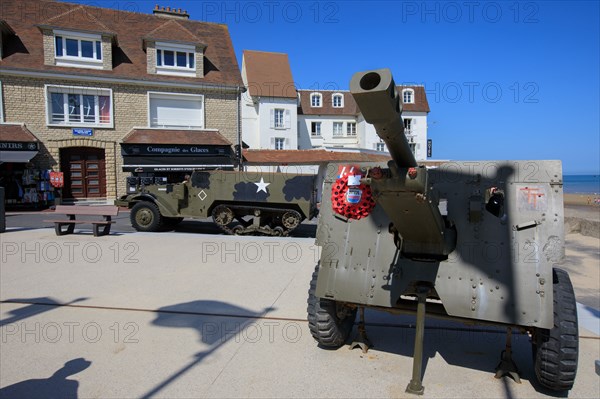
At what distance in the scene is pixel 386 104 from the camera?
1.96 meters

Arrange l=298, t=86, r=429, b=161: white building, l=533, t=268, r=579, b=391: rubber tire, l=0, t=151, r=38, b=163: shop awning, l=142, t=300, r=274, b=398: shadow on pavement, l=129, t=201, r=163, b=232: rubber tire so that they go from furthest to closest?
l=298, t=86, r=429, b=161: white building < l=0, t=151, r=38, b=163: shop awning < l=129, t=201, r=163, b=232: rubber tire < l=142, t=300, r=274, b=398: shadow on pavement < l=533, t=268, r=579, b=391: rubber tire

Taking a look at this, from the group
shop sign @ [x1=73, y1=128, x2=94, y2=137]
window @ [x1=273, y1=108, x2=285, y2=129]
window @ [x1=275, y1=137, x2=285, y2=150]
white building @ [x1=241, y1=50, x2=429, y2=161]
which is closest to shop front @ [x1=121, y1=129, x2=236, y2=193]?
shop sign @ [x1=73, y1=128, x2=94, y2=137]

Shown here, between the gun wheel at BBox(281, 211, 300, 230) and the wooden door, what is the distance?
1224 cm

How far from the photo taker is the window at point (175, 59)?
20.1m

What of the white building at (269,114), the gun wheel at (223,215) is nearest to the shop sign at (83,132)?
the gun wheel at (223,215)

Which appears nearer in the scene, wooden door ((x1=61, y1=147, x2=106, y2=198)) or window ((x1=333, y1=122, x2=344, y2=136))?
wooden door ((x1=61, y1=147, x2=106, y2=198))

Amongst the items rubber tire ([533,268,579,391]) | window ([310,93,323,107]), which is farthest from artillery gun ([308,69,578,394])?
window ([310,93,323,107])

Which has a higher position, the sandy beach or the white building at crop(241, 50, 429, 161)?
the white building at crop(241, 50, 429, 161)

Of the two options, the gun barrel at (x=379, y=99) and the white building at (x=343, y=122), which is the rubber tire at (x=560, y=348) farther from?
the white building at (x=343, y=122)

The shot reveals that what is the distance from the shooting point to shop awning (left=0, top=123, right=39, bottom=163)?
1661cm

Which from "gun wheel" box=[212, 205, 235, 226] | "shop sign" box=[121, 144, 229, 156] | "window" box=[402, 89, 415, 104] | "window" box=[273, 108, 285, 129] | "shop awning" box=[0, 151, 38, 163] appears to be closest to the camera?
"gun wheel" box=[212, 205, 235, 226]

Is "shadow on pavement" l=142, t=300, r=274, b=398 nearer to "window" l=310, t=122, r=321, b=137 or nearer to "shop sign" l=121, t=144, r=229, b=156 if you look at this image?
"shop sign" l=121, t=144, r=229, b=156

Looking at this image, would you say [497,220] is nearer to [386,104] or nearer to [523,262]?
[523,262]

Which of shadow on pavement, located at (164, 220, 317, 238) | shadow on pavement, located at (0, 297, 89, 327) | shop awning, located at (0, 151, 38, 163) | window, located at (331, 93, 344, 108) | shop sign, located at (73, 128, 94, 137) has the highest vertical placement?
window, located at (331, 93, 344, 108)
